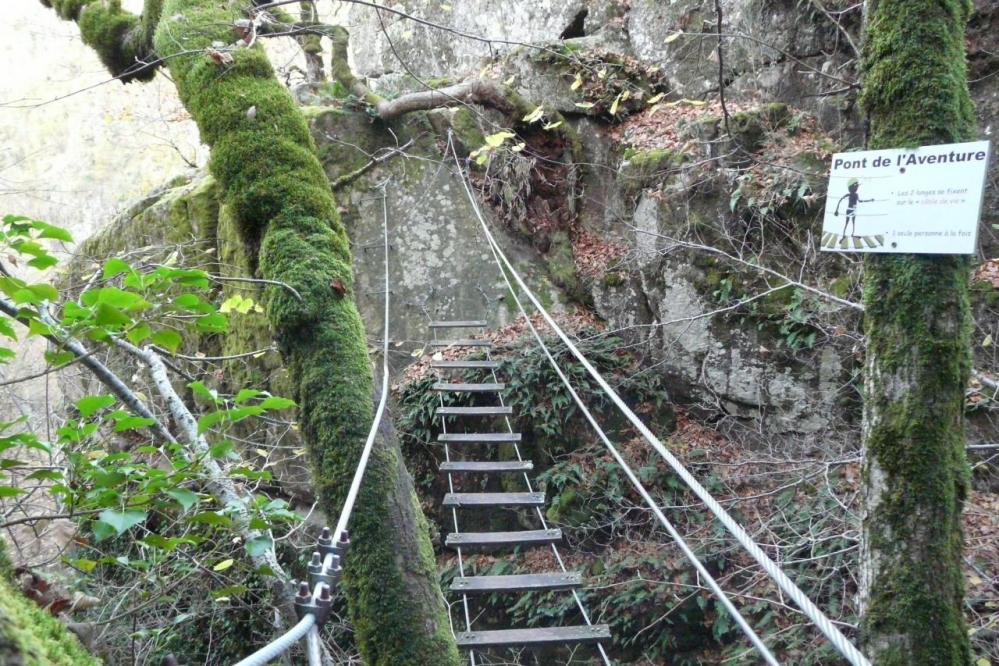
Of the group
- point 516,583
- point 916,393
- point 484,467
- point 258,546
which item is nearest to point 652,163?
point 484,467

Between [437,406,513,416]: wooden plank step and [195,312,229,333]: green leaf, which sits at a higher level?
[195,312,229,333]: green leaf

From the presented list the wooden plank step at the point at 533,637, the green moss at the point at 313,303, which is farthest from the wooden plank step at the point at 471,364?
the green moss at the point at 313,303

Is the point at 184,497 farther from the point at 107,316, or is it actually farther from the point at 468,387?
the point at 468,387

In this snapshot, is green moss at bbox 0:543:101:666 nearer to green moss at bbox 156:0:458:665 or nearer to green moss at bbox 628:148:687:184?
green moss at bbox 156:0:458:665

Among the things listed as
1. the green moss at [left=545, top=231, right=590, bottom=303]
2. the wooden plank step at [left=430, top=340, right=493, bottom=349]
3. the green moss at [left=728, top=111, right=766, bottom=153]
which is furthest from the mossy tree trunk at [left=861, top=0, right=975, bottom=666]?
the green moss at [left=545, top=231, right=590, bottom=303]

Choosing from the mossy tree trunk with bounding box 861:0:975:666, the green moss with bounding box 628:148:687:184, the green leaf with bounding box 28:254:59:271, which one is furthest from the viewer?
the green moss with bounding box 628:148:687:184

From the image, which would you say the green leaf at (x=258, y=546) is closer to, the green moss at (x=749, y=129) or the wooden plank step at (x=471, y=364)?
the wooden plank step at (x=471, y=364)

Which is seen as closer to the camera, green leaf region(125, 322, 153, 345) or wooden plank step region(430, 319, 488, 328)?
green leaf region(125, 322, 153, 345)

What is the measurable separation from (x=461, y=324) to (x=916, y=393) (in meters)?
4.23

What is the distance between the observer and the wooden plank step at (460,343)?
546cm

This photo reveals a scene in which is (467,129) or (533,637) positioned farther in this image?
(467,129)

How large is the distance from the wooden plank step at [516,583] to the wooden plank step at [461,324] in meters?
2.63

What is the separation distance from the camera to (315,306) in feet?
7.09

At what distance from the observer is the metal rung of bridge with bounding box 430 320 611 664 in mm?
3012
